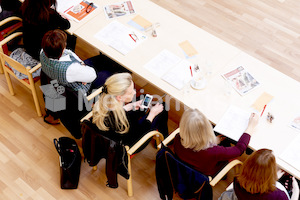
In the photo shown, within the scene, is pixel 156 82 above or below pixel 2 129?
above

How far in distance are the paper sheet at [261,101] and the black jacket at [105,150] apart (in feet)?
3.83

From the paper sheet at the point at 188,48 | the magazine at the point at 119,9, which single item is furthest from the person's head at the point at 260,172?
the magazine at the point at 119,9

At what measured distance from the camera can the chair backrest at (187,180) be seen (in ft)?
8.98

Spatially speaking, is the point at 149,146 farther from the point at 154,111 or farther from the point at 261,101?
the point at 261,101

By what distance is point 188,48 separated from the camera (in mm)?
3447

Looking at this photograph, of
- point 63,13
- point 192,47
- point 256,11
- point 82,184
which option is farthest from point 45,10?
point 256,11

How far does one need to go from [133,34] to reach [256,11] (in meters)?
2.14

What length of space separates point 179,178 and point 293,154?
2.96 ft

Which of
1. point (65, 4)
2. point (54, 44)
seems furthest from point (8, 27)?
point (54, 44)

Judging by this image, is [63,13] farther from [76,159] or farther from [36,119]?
[76,159]

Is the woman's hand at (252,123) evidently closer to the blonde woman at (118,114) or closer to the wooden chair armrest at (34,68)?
the blonde woman at (118,114)

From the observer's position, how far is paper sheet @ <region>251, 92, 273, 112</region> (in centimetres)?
306

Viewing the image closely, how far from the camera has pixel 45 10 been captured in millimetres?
3482

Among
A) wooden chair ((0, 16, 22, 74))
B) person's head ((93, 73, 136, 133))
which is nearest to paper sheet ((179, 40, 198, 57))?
person's head ((93, 73, 136, 133))
